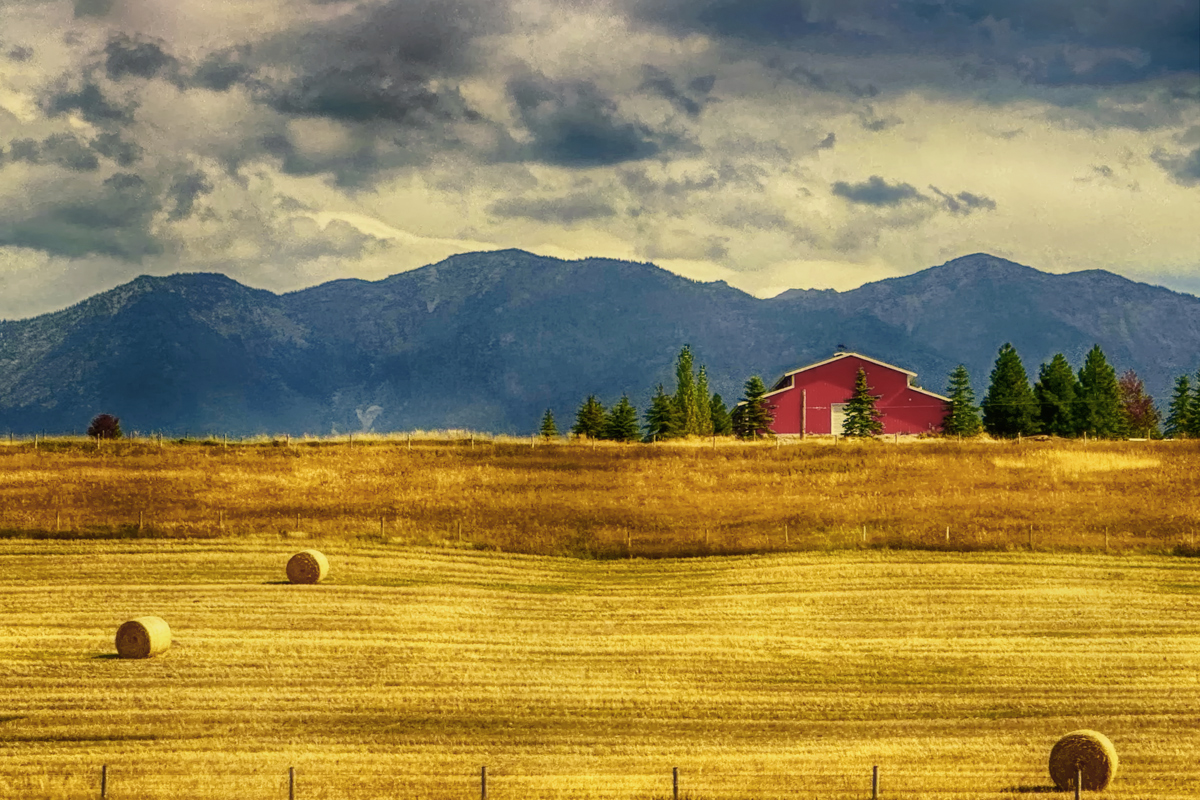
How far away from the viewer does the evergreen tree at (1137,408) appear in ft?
403

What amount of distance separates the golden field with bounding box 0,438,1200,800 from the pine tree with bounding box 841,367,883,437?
751 inches

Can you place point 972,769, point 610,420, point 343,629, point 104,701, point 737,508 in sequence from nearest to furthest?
point 972,769 < point 104,701 < point 343,629 < point 737,508 < point 610,420

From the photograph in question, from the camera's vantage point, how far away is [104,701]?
31.9 m

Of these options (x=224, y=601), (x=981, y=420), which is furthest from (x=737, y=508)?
(x=981, y=420)

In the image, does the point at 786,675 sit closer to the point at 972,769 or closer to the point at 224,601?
the point at 972,769

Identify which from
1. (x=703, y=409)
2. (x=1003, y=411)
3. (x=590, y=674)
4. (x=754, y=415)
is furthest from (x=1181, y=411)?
(x=590, y=674)

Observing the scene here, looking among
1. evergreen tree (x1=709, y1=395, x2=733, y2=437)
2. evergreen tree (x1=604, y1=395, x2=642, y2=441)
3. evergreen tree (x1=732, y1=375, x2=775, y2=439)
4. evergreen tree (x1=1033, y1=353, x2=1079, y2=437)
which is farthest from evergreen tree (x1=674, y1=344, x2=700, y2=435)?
evergreen tree (x1=1033, y1=353, x2=1079, y2=437)

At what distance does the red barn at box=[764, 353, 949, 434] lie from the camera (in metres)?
107

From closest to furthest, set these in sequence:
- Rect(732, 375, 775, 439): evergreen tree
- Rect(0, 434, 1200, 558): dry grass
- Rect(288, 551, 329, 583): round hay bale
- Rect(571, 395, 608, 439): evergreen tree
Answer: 1. Rect(288, 551, 329, 583): round hay bale
2. Rect(0, 434, 1200, 558): dry grass
3. Rect(732, 375, 775, 439): evergreen tree
4. Rect(571, 395, 608, 439): evergreen tree

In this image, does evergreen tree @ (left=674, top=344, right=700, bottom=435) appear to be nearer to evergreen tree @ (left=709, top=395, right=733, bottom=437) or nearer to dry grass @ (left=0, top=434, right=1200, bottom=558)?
evergreen tree @ (left=709, top=395, right=733, bottom=437)

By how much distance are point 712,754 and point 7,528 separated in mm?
39761

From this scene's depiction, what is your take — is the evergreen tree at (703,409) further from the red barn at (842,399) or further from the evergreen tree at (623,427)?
the red barn at (842,399)

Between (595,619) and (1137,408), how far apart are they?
11311 cm

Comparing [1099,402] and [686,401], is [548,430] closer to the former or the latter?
[686,401]
